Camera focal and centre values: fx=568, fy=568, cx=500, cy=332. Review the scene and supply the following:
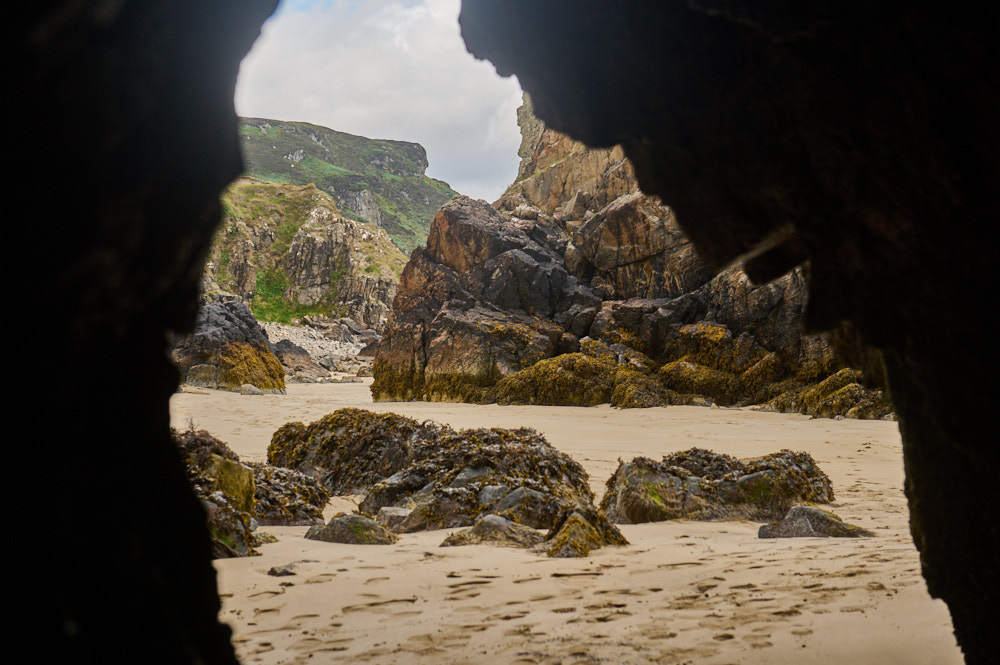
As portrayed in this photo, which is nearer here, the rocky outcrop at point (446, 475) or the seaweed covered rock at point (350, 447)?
the rocky outcrop at point (446, 475)

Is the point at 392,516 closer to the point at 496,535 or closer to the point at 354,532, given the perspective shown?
the point at 354,532

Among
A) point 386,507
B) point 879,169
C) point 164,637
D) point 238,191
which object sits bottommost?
point 386,507

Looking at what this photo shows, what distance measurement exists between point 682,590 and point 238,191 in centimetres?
7160

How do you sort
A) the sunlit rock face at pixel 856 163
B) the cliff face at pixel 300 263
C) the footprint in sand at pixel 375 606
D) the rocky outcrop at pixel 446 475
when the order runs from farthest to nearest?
the cliff face at pixel 300 263 < the rocky outcrop at pixel 446 475 < the footprint in sand at pixel 375 606 < the sunlit rock face at pixel 856 163

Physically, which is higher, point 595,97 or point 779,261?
point 595,97

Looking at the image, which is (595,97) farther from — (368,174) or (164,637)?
(368,174)

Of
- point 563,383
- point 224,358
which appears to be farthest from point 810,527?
point 224,358

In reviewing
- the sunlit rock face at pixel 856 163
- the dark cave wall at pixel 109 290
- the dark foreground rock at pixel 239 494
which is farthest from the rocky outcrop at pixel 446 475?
the dark cave wall at pixel 109 290

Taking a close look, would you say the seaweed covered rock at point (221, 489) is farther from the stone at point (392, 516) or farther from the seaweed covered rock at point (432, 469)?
the seaweed covered rock at point (432, 469)

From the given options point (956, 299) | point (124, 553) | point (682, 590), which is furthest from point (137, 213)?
point (682, 590)

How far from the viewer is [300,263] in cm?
5609

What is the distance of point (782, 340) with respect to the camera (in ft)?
49.5

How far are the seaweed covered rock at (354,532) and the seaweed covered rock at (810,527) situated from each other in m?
2.71

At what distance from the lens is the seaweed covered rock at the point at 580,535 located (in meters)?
3.60
